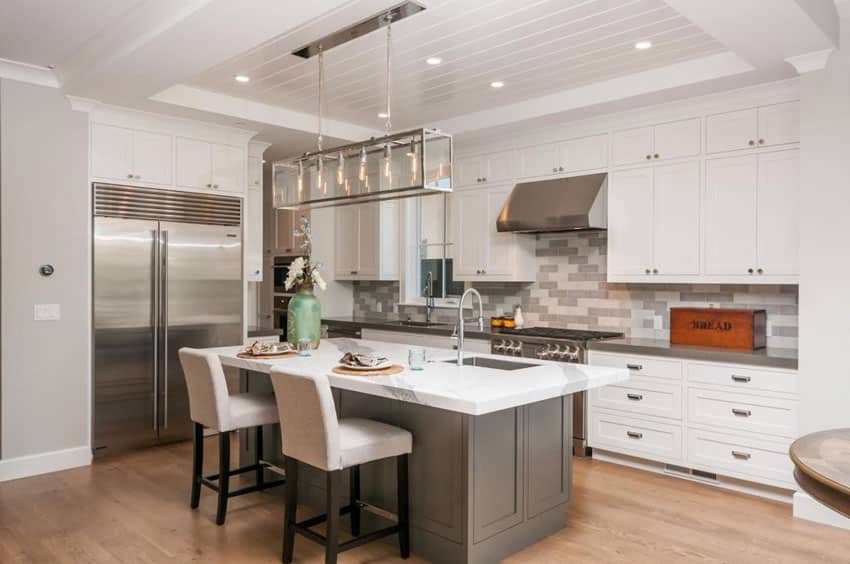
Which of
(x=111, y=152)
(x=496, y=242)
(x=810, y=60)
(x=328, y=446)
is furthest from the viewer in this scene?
(x=496, y=242)

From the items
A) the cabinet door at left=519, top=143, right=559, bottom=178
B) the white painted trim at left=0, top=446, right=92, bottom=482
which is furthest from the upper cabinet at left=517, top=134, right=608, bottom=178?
the white painted trim at left=0, top=446, right=92, bottom=482

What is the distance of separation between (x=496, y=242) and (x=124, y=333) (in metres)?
3.11

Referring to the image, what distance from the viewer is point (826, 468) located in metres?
1.67

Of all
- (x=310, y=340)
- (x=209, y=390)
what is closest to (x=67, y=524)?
(x=209, y=390)

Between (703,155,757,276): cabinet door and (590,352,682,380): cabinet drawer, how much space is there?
27.9 inches

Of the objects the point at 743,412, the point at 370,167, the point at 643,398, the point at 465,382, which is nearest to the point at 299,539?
the point at 465,382

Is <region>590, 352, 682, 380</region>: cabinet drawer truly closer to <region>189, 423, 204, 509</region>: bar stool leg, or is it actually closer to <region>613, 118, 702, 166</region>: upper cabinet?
<region>613, 118, 702, 166</region>: upper cabinet

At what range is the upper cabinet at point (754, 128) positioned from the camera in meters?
4.10

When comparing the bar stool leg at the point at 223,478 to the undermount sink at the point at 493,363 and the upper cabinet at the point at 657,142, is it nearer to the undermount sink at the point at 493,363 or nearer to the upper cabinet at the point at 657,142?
the undermount sink at the point at 493,363

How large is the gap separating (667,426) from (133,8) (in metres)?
4.09

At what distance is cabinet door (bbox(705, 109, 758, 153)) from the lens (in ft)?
14.0

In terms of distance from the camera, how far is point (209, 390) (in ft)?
11.6

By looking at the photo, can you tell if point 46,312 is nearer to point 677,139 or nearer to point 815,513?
point 677,139

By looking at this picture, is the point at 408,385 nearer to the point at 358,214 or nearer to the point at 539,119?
the point at 539,119
